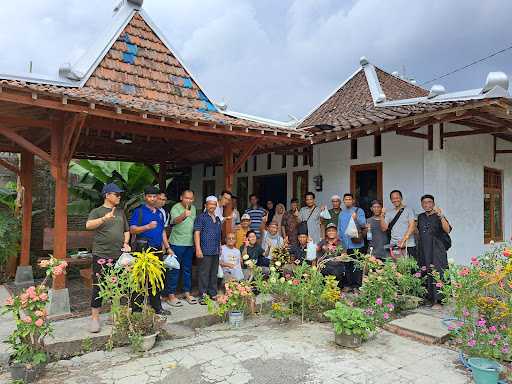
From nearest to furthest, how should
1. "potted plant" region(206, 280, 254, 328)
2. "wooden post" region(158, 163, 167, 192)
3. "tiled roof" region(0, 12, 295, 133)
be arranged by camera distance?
1. "potted plant" region(206, 280, 254, 328)
2. "tiled roof" region(0, 12, 295, 133)
3. "wooden post" region(158, 163, 167, 192)

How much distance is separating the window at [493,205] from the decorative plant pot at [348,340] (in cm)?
519

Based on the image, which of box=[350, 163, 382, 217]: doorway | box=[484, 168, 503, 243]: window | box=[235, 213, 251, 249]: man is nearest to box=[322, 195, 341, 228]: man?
box=[350, 163, 382, 217]: doorway

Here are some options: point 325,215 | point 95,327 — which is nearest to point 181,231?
point 95,327

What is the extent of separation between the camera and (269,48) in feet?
35.5

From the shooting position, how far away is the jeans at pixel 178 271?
18.8 feet

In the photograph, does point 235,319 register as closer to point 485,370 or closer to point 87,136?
point 485,370

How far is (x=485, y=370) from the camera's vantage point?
11.1ft

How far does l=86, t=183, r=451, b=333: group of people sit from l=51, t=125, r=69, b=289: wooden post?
74 centimetres

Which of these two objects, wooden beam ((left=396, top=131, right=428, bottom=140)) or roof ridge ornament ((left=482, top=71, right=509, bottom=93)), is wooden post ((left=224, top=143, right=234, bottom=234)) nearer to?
wooden beam ((left=396, top=131, right=428, bottom=140))

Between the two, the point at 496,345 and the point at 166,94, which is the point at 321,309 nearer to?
the point at 496,345

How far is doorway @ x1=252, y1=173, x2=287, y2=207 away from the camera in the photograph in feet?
31.0

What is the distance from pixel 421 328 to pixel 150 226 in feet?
12.2

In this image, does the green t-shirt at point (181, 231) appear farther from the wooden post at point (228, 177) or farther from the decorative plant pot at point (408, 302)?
the decorative plant pot at point (408, 302)

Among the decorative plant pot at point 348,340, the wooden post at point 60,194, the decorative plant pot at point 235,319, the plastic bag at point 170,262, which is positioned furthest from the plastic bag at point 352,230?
the wooden post at point 60,194
